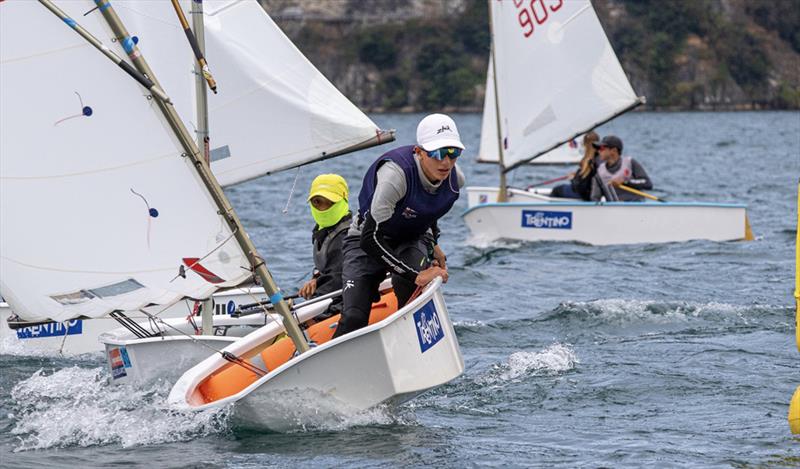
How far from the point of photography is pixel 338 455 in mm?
6703

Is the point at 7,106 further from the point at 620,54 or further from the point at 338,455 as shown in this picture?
the point at 620,54

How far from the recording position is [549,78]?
17078mm

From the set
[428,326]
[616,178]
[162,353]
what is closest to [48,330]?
[162,353]

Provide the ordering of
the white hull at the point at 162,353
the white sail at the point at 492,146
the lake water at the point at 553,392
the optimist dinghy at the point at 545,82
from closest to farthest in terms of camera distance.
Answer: the lake water at the point at 553,392
the white hull at the point at 162,353
the optimist dinghy at the point at 545,82
the white sail at the point at 492,146

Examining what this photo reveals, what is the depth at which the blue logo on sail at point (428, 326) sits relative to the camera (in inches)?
276

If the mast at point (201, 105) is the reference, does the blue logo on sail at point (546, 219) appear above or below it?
below

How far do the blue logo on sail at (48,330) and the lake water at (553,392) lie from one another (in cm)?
24

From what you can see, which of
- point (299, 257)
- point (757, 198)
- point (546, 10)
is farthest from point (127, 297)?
point (757, 198)

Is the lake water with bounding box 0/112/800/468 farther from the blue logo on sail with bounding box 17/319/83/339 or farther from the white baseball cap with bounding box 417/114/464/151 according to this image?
the white baseball cap with bounding box 417/114/464/151

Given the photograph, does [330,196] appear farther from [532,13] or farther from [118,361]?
[532,13]

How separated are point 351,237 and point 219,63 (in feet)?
6.88

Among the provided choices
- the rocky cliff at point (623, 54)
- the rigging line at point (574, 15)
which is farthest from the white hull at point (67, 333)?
the rocky cliff at point (623, 54)

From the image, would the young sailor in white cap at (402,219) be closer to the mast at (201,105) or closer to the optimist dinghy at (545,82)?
the mast at (201,105)

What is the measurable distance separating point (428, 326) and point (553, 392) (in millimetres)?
1388
